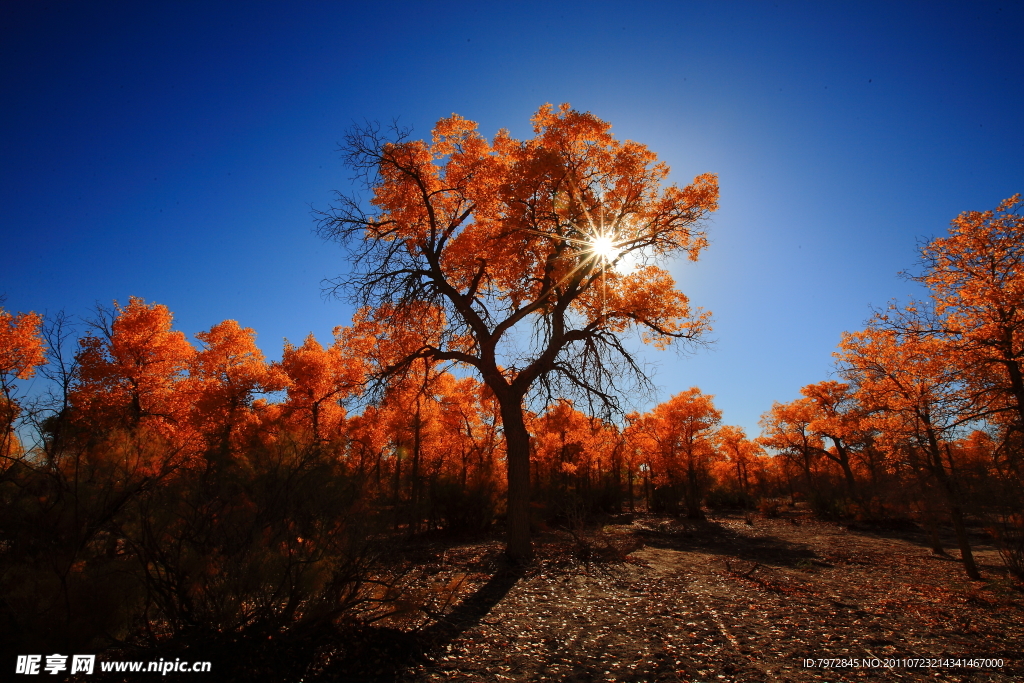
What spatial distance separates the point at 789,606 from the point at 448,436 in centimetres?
1681

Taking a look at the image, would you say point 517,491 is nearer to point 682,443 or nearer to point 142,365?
point 142,365

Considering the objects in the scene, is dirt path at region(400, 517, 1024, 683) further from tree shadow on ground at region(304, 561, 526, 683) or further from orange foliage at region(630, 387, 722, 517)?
orange foliage at region(630, 387, 722, 517)

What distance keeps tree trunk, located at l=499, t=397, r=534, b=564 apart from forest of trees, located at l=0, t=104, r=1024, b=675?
0.10 meters

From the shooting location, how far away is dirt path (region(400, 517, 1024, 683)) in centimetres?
435

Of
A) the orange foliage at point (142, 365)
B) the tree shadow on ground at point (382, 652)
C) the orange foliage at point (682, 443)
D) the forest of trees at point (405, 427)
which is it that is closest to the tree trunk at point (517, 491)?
the forest of trees at point (405, 427)

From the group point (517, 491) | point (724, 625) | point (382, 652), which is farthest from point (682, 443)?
point (382, 652)

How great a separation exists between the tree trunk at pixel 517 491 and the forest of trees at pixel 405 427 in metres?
0.10

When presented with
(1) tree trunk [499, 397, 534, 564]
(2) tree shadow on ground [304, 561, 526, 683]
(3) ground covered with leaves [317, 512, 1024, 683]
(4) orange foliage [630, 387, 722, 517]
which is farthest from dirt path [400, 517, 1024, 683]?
(4) orange foliage [630, 387, 722, 517]

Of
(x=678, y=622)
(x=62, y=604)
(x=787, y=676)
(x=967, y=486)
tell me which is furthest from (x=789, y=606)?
(x=62, y=604)

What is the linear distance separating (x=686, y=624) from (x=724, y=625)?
1.69 feet

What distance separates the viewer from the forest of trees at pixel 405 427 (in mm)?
3344

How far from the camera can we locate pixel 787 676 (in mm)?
4242

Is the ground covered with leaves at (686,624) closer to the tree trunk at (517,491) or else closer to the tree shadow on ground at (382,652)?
the tree shadow on ground at (382,652)

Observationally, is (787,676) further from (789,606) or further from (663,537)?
(663,537)
